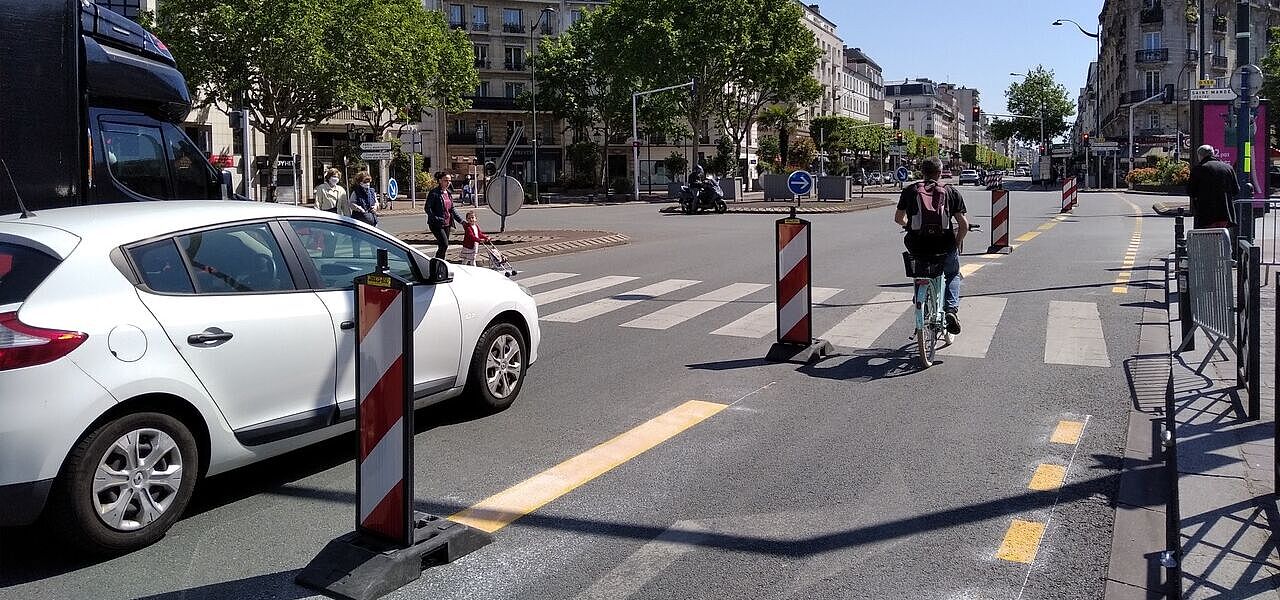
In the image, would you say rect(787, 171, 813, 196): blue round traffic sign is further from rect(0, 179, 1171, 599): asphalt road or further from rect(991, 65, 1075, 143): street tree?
rect(991, 65, 1075, 143): street tree

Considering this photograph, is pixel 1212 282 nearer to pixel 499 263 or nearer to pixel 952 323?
pixel 952 323

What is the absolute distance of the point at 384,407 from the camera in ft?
13.5

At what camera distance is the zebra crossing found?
9797mm

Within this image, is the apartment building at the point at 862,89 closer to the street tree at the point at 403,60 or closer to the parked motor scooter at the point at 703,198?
the street tree at the point at 403,60

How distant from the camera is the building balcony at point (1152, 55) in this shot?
7462 cm

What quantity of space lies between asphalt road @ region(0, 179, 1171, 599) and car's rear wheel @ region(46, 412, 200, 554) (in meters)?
0.14

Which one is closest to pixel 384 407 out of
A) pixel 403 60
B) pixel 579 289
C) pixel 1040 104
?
pixel 579 289

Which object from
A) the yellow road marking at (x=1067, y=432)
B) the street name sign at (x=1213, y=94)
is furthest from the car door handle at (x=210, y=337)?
the street name sign at (x=1213, y=94)

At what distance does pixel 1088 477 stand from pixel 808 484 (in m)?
1.48

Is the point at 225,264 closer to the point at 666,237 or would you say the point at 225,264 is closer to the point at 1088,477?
the point at 1088,477

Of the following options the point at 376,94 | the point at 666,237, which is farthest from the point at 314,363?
the point at 376,94

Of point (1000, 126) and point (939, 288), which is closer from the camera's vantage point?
point (939, 288)

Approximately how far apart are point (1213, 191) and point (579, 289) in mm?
8112

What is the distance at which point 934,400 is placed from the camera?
753cm
